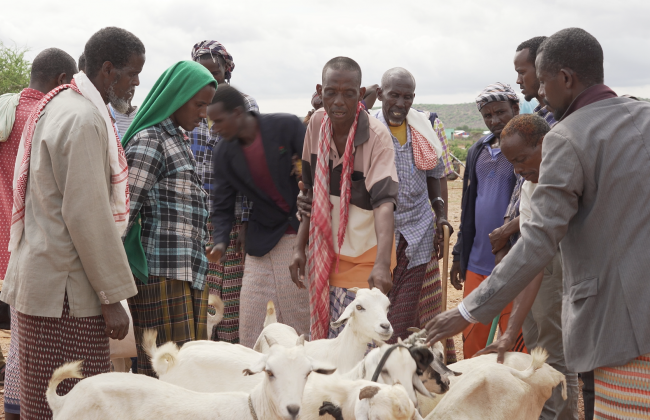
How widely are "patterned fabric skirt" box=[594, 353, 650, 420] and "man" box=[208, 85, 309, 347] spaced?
2.67 m

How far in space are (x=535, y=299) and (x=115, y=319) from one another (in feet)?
9.40

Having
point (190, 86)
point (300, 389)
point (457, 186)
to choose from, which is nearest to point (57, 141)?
point (190, 86)

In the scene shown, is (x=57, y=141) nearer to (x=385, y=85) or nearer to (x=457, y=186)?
(x=385, y=85)

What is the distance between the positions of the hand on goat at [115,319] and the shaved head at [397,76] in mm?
3440

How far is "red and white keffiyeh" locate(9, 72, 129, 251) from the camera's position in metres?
3.52

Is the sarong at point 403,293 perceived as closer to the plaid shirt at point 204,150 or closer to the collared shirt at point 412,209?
the collared shirt at point 412,209

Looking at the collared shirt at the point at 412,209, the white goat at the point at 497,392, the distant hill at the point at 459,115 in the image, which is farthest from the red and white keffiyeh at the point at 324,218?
the distant hill at the point at 459,115

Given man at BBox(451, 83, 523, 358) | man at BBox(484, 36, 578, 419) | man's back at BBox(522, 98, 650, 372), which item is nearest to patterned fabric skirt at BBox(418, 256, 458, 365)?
man at BBox(451, 83, 523, 358)

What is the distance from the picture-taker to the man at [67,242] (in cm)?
335

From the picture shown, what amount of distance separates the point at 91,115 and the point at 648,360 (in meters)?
2.97

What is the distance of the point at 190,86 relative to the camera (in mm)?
4312

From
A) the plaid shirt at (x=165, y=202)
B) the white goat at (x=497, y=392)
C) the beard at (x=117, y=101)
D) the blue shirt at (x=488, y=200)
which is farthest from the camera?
the blue shirt at (x=488, y=200)

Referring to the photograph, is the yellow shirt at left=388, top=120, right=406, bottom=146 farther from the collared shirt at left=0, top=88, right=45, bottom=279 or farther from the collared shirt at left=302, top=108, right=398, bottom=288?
the collared shirt at left=0, top=88, right=45, bottom=279

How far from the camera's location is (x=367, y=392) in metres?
3.07
